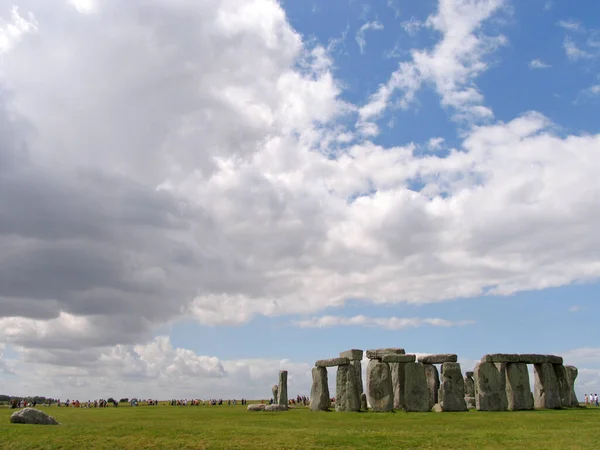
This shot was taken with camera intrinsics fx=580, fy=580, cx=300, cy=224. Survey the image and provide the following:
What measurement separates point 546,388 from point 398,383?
29.1 ft

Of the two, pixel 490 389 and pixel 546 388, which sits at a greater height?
pixel 546 388

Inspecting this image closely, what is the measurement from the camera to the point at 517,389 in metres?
32.7

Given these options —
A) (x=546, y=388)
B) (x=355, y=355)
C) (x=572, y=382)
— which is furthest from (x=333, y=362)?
(x=572, y=382)

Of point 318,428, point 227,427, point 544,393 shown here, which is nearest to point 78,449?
point 227,427

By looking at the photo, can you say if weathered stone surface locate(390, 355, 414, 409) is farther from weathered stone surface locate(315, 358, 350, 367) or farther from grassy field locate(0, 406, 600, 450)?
grassy field locate(0, 406, 600, 450)

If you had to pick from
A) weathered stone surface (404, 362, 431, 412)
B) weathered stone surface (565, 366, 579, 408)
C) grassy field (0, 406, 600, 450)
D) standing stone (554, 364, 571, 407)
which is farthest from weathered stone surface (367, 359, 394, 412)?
weathered stone surface (565, 366, 579, 408)

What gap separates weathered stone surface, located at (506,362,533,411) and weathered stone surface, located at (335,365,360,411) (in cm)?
855

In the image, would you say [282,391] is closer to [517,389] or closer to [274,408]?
[274,408]

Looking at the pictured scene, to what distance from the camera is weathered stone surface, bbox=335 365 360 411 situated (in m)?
33.4

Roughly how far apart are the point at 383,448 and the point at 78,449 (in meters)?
9.77

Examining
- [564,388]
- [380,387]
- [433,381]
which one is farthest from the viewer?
[433,381]

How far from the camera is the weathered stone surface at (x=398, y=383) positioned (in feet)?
107

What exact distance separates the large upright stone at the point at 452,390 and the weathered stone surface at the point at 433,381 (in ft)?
9.63

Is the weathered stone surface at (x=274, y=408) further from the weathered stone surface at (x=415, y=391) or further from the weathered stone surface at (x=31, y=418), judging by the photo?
the weathered stone surface at (x=31, y=418)
